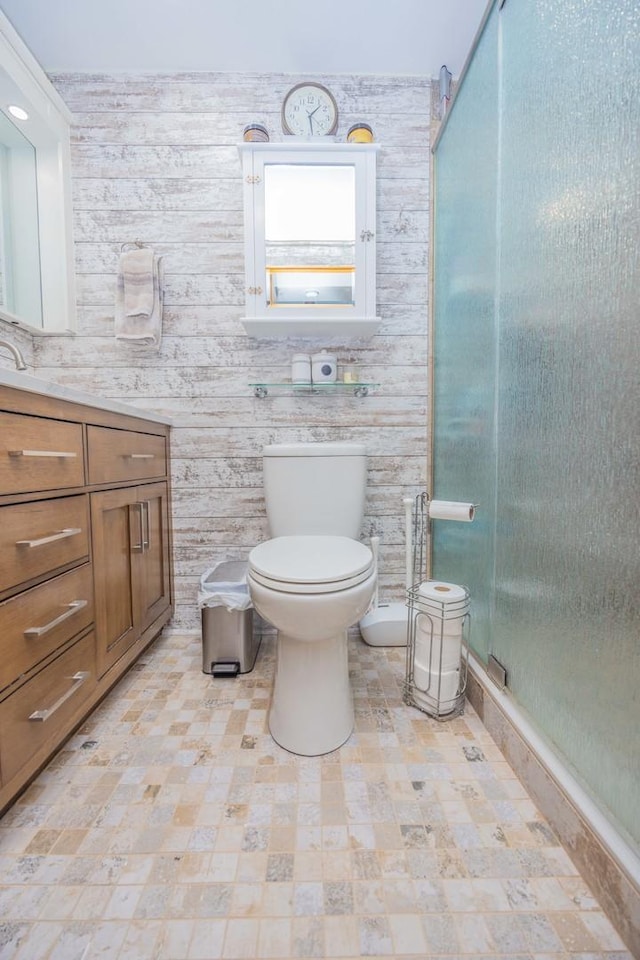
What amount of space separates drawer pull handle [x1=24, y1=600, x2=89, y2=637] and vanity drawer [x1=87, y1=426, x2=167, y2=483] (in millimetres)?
303

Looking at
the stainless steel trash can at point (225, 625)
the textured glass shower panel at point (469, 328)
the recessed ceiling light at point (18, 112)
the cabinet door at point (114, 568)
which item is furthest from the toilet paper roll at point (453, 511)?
the recessed ceiling light at point (18, 112)

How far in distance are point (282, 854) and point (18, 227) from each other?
6.70ft

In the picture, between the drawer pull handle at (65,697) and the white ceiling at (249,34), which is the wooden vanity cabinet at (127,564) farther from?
the white ceiling at (249,34)

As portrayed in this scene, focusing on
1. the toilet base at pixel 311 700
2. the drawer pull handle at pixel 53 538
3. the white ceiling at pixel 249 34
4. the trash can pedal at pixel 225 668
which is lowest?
the trash can pedal at pixel 225 668

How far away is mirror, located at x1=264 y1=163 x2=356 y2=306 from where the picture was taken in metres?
1.46

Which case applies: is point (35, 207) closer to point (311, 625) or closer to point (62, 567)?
point (62, 567)

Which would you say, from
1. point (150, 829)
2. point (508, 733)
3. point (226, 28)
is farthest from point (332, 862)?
point (226, 28)

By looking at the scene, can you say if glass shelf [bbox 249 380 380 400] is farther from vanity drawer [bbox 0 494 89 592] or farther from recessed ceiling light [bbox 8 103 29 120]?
recessed ceiling light [bbox 8 103 29 120]

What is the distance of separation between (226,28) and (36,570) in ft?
6.07

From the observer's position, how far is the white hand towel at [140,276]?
1533 mm

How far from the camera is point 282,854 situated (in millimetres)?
755

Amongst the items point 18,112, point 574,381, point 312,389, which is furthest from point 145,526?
point 18,112

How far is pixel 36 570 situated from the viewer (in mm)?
840

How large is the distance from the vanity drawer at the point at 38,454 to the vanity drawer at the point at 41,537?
42mm
